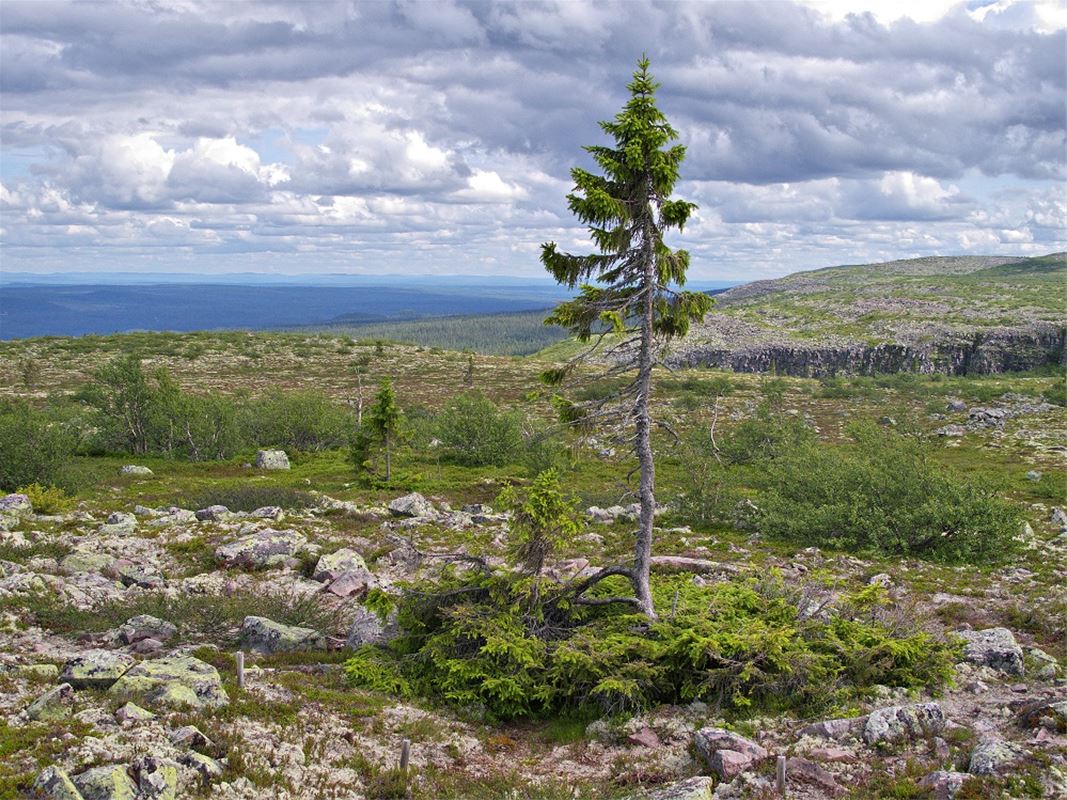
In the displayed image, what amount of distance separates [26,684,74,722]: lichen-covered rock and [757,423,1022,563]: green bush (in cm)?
1942

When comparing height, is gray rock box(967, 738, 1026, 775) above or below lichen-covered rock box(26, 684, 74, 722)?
below

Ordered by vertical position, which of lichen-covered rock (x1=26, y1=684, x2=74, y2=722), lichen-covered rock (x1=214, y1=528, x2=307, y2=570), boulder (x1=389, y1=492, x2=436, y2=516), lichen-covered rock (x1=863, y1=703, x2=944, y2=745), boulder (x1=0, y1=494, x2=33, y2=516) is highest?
lichen-covered rock (x1=26, y1=684, x2=74, y2=722)

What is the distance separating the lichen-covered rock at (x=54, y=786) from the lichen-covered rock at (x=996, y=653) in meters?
12.8

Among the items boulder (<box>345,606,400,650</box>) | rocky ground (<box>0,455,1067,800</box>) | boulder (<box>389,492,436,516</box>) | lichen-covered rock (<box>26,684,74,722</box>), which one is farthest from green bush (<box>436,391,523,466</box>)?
lichen-covered rock (<box>26,684,74,722</box>)

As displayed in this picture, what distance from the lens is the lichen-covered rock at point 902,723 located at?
31.3 feet

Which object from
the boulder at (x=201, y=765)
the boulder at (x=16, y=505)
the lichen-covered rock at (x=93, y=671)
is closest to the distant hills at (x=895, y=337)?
the boulder at (x=16, y=505)

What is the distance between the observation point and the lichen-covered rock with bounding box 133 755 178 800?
7695 millimetres

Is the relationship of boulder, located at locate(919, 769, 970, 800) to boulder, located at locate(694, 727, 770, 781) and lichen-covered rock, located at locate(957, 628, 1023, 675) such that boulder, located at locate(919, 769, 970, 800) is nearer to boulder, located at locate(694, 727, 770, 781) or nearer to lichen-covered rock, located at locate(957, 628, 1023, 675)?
boulder, located at locate(694, 727, 770, 781)

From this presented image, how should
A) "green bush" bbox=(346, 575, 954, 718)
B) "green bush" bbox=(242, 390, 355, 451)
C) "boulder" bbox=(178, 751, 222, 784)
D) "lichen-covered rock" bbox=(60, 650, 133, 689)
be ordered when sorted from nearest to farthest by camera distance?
"boulder" bbox=(178, 751, 222, 784) → "lichen-covered rock" bbox=(60, 650, 133, 689) → "green bush" bbox=(346, 575, 954, 718) → "green bush" bbox=(242, 390, 355, 451)

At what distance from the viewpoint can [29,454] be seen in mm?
30656

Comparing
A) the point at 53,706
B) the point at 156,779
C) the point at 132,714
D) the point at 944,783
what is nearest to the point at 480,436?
the point at 53,706

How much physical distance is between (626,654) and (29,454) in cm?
2945

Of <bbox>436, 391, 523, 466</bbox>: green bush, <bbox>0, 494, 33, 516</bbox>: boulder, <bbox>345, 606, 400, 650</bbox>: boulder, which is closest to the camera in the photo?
<bbox>345, 606, 400, 650</bbox>: boulder

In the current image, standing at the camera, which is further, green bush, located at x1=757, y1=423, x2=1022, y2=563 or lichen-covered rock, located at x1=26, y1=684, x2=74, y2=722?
green bush, located at x1=757, y1=423, x2=1022, y2=563
